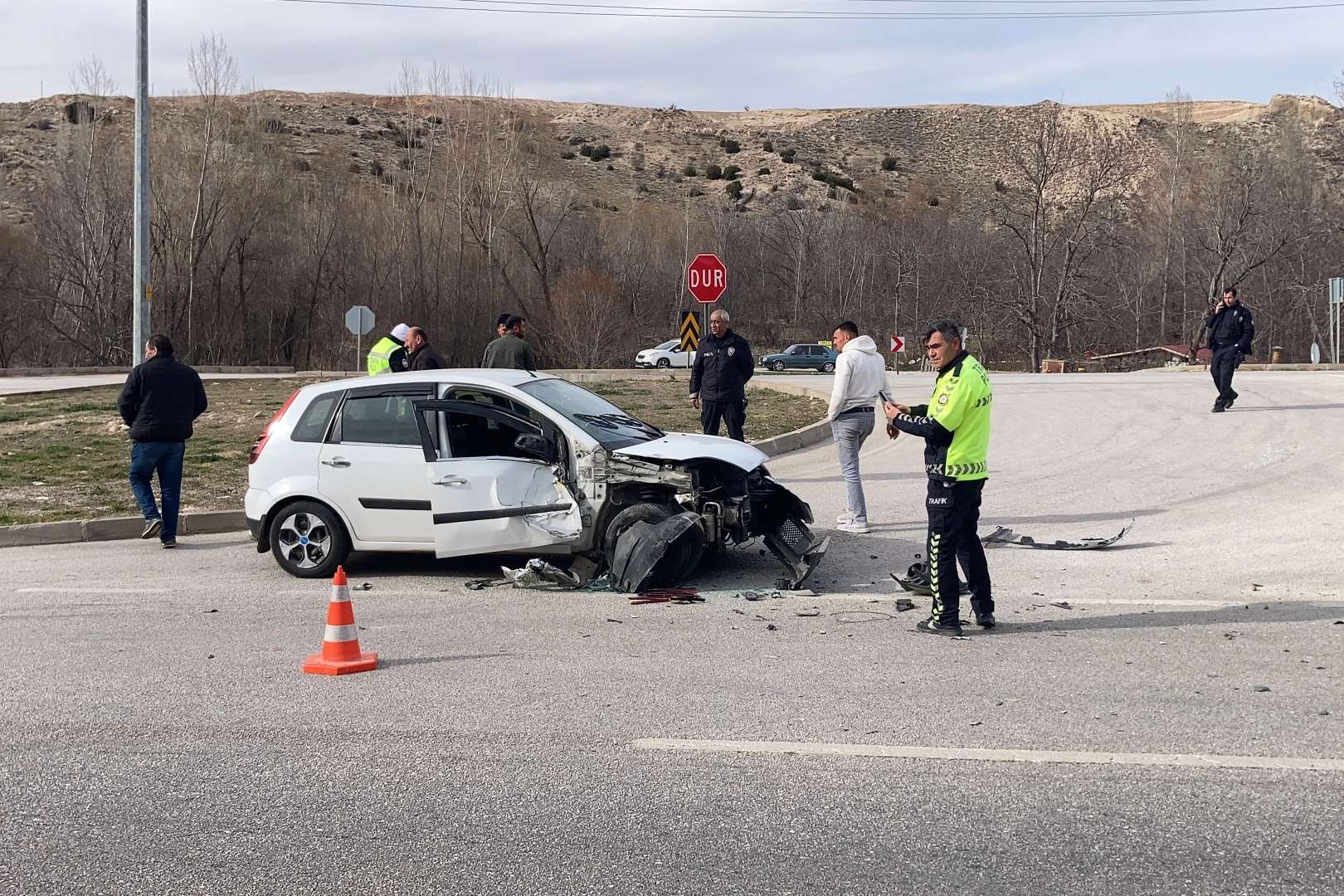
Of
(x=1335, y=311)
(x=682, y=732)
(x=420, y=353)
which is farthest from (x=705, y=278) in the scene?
(x=1335, y=311)

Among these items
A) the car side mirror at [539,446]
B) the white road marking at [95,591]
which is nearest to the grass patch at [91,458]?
the white road marking at [95,591]

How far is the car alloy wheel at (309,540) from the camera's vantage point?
9.05m

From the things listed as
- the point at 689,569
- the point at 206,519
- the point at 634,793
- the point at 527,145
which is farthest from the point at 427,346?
the point at 527,145

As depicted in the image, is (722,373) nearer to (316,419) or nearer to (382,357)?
(382,357)

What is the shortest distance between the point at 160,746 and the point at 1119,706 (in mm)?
4419

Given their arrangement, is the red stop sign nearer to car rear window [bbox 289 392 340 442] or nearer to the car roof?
the car roof

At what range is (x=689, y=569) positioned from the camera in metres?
8.43

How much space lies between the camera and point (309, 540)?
9.17m

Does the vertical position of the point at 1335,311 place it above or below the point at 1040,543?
above

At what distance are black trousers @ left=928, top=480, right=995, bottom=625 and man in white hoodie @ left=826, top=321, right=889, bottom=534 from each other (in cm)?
381

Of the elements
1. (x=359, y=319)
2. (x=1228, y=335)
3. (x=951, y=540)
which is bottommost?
(x=951, y=540)

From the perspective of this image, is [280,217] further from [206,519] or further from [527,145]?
[206,519]

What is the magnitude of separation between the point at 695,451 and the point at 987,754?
4.02 metres

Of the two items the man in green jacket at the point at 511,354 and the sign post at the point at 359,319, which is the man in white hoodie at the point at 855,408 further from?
the sign post at the point at 359,319
